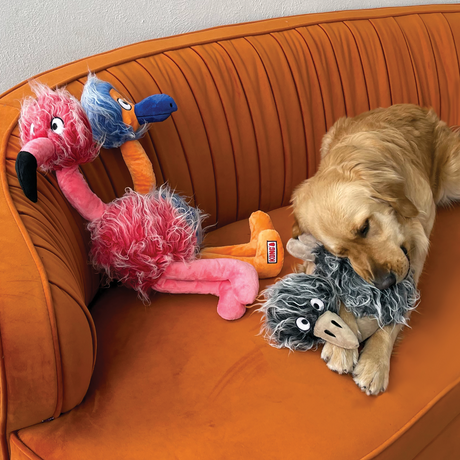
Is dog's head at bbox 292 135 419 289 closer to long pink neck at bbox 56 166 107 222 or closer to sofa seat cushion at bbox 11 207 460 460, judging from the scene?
sofa seat cushion at bbox 11 207 460 460

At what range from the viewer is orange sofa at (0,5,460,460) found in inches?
41.1

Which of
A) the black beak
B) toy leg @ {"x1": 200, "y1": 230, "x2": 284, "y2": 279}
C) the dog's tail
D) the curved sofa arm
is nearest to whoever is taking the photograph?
the curved sofa arm

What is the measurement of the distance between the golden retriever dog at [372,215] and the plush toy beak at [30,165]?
0.91m

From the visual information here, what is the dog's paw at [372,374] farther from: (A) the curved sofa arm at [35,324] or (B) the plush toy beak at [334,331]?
(A) the curved sofa arm at [35,324]

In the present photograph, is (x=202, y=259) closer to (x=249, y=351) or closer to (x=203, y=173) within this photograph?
(x=249, y=351)

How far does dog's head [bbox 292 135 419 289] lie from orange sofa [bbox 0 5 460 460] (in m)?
0.22

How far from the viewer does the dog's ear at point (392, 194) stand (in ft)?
4.78

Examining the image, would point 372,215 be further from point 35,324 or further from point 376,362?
point 35,324

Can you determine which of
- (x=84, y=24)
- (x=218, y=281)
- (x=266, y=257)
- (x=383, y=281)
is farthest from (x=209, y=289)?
(x=84, y=24)

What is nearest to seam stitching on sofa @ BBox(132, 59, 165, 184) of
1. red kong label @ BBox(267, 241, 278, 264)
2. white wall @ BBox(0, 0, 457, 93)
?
white wall @ BBox(0, 0, 457, 93)

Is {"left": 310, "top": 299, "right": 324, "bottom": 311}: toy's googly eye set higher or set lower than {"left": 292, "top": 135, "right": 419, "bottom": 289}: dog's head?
lower

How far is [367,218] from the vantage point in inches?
56.7

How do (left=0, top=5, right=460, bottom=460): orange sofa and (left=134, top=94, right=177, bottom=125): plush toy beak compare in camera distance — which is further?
(left=134, top=94, right=177, bottom=125): plush toy beak

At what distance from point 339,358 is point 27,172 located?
101 cm
